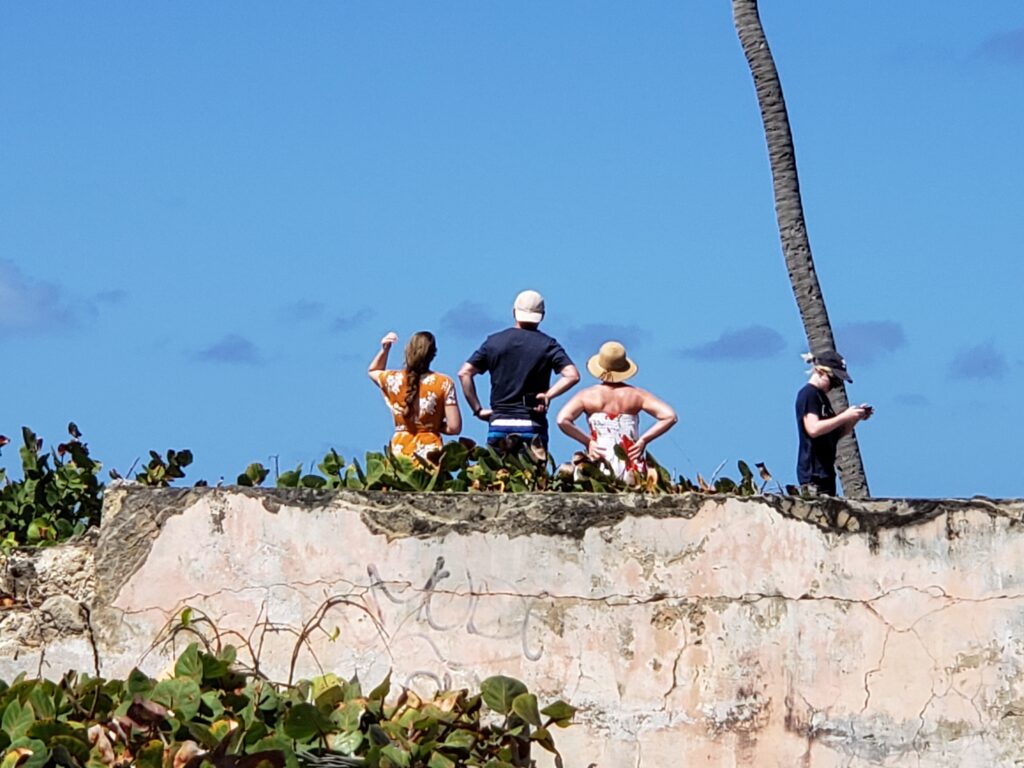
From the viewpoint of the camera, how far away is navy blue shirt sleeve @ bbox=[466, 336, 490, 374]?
1021cm

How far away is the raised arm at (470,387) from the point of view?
33.9 feet

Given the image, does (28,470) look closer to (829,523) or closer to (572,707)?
(572,707)

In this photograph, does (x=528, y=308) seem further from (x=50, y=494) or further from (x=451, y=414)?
(x=50, y=494)

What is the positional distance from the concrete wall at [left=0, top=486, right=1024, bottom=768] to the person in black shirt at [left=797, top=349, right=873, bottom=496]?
110 inches

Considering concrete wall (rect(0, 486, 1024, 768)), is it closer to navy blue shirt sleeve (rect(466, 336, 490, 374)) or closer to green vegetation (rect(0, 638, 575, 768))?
green vegetation (rect(0, 638, 575, 768))

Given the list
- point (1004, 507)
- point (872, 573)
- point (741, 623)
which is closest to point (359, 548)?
point (741, 623)

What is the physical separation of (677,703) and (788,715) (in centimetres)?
40

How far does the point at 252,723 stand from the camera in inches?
249

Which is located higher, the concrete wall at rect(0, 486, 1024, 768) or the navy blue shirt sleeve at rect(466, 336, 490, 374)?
the navy blue shirt sleeve at rect(466, 336, 490, 374)

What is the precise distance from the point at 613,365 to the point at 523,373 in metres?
0.51

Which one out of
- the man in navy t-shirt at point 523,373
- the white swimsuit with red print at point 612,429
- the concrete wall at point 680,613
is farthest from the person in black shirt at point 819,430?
the concrete wall at point 680,613

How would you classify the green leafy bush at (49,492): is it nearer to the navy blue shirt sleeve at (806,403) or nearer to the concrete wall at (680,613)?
the concrete wall at (680,613)

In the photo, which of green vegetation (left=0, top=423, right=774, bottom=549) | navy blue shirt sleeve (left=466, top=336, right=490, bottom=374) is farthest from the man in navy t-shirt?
green vegetation (left=0, top=423, right=774, bottom=549)

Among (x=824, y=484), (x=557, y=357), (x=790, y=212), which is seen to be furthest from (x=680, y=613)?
(x=790, y=212)
